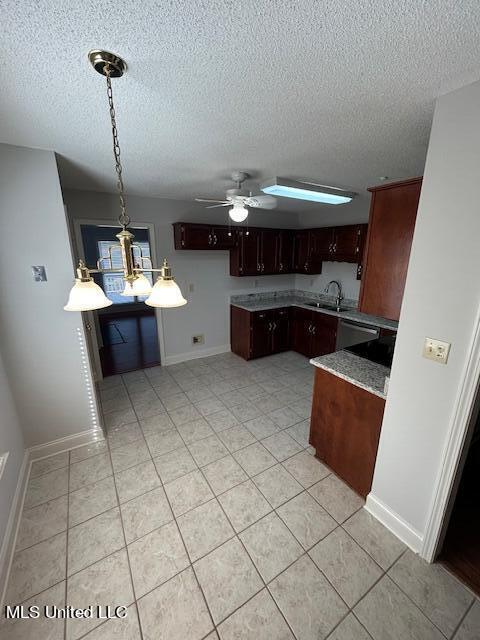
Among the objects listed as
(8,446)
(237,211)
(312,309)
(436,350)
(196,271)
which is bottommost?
(8,446)

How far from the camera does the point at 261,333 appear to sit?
13.5 feet

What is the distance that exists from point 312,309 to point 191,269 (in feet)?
6.38

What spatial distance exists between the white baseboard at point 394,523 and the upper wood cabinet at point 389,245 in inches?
48.9

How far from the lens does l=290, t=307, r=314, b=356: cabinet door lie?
4164mm

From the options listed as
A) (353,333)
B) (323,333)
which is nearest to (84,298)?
(353,333)

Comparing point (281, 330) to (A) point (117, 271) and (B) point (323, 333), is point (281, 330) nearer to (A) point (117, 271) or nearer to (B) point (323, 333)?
(B) point (323, 333)

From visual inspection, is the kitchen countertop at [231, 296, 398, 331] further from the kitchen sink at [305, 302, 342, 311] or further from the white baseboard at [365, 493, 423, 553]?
the white baseboard at [365, 493, 423, 553]

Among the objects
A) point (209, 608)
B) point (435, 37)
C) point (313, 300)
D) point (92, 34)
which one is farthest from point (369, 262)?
point (313, 300)

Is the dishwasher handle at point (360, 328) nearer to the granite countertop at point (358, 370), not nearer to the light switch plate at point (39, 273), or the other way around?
the granite countertop at point (358, 370)

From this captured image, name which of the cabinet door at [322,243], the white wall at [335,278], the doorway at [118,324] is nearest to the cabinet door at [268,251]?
the cabinet door at [322,243]

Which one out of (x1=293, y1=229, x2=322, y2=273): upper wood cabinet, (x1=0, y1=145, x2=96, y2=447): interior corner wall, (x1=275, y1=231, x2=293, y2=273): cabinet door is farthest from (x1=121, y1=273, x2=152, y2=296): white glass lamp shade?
(x1=293, y1=229, x2=322, y2=273): upper wood cabinet

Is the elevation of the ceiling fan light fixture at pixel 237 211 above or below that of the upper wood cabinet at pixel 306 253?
above

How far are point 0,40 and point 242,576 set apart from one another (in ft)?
8.33

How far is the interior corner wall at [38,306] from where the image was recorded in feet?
6.03
